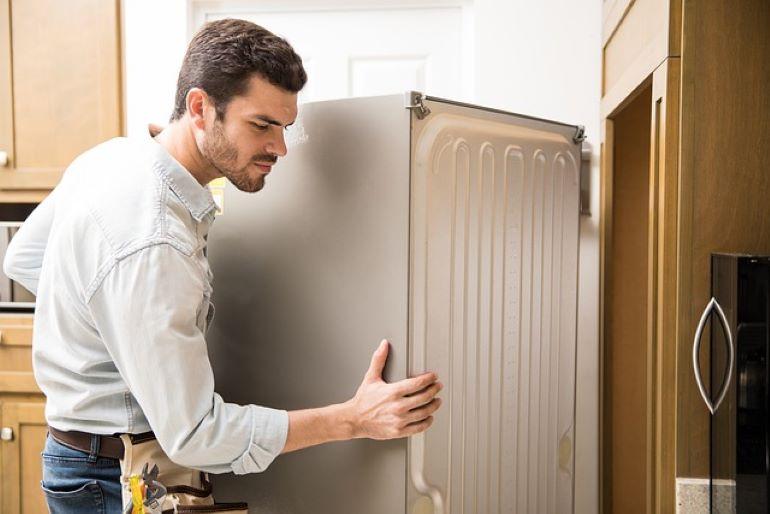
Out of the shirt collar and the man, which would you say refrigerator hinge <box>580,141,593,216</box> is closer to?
the man

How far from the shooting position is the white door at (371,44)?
2.36 metres

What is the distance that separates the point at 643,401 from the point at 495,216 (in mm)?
922

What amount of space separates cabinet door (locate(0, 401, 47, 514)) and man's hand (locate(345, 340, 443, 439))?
1.49 metres

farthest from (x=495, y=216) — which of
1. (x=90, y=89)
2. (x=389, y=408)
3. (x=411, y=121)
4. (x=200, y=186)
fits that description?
(x=90, y=89)

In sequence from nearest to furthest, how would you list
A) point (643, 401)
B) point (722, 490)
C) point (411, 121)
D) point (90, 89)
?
1. point (722, 490)
2. point (411, 121)
3. point (643, 401)
4. point (90, 89)

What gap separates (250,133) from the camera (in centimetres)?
127

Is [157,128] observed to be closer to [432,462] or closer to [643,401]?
[432,462]

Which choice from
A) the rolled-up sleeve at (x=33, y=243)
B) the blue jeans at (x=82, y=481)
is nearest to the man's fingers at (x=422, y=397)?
the blue jeans at (x=82, y=481)

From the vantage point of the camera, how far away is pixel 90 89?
237cm

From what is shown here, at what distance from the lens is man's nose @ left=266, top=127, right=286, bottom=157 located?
4.27 feet

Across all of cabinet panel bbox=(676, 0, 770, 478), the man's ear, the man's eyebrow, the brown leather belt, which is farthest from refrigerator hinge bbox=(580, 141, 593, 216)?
the brown leather belt

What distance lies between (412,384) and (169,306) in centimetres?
42

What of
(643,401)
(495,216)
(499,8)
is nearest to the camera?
(495,216)

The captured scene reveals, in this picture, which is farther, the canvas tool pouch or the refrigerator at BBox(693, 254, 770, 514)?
the canvas tool pouch
